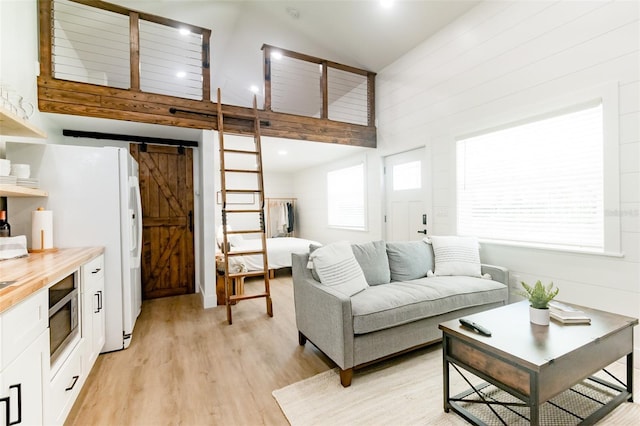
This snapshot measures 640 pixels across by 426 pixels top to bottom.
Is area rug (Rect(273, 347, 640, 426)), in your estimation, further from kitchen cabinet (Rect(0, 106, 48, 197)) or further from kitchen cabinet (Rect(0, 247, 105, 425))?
kitchen cabinet (Rect(0, 106, 48, 197))

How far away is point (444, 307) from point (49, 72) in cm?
418

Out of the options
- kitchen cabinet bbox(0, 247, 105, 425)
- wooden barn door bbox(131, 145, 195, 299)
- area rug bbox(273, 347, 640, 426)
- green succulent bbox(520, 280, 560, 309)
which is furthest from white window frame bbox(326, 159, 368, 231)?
kitchen cabinet bbox(0, 247, 105, 425)

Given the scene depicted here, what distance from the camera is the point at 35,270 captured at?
1.49 meters

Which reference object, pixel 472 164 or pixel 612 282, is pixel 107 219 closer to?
pixel 472 164

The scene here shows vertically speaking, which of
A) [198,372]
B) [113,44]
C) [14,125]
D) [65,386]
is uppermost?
[113,44]

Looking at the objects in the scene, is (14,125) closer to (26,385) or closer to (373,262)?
(26,385)

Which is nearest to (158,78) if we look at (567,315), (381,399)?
(381,399)

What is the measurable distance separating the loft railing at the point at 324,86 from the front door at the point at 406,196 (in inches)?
36.1

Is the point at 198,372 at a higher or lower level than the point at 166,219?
lower

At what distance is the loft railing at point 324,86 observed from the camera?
4348 mm

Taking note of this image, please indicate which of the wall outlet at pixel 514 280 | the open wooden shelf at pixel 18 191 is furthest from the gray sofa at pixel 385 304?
the open wooden shelf at pixel 18 191

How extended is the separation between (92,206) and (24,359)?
161cm

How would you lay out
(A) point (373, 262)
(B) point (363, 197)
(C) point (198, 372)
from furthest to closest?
(B) point (363, 197) < (A) point (373, 262) < (C) point (198, 372)

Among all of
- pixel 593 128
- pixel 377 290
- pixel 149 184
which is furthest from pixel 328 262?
pixel 149 184
